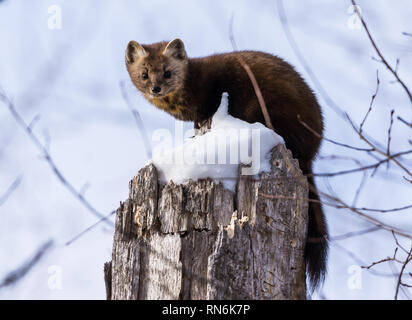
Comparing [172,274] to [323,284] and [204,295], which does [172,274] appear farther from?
[323,284]

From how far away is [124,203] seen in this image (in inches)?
147

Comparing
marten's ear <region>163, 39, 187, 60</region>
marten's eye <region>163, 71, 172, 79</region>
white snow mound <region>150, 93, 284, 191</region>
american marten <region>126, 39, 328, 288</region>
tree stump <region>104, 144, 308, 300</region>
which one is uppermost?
marten's ear <region>163, 39, 187, 60</region>

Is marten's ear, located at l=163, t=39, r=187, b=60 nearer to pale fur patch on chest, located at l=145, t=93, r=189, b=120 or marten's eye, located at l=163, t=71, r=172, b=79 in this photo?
marten's eye, located at l=163, t=71, r=172, b=79

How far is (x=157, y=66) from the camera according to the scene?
6375 mm

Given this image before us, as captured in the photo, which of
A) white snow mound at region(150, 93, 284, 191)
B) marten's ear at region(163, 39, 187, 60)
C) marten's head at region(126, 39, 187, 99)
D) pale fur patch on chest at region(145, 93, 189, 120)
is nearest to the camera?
white snow mound at region(150, 93, 284, 191)

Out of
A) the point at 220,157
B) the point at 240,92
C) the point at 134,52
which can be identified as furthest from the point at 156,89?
the point at 220,157

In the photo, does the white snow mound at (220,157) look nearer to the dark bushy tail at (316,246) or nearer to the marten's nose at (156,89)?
the dark bushy tail at (316,246)

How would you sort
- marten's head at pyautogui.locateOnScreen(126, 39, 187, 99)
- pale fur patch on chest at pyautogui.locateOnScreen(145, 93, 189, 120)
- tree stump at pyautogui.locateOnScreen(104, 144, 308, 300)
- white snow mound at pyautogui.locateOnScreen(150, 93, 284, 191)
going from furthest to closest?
marten's head at pyautogui.locateOnScreen(126, 39, 187, 99)
pale fur patch on chest at pyautogui.locateOnScreen(145, 93, 189, 120)
white snow mound at pyautogui.locateOnScreen(150, 93, 284, 191)
tree stump at pyautogui.locateOnScreen(104, 144, 308, 300)

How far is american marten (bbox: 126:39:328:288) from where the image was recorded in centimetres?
429

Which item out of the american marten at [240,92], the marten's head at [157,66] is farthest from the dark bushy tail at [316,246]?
the marten's head at [157,66]

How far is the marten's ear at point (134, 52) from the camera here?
21.3 ft

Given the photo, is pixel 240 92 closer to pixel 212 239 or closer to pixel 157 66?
pixel 157 66

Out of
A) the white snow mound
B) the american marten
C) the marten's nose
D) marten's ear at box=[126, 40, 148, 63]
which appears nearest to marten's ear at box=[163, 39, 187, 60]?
the american marten
